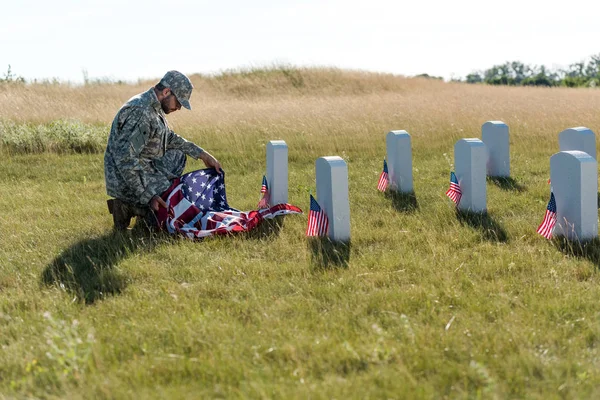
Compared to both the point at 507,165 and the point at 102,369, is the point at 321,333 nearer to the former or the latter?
the point at 102,369

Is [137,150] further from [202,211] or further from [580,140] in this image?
[580,140]

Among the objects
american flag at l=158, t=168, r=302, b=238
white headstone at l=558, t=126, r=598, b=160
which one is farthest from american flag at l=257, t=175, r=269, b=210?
white headstone at l=558, t=126, r=598, b=160

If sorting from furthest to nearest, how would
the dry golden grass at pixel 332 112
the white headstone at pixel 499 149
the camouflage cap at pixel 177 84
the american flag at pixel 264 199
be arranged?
the dry golden grass at pixel 332 112 → the white headstone at pixel 499 149 → the american flag at pixel 264 199 → the camouflage cap at pixel 177 84

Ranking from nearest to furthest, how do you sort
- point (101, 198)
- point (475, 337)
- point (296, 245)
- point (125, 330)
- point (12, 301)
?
point (475, 337), point (125, 330), point (12, 301), point (296, 245), point (101, 198)

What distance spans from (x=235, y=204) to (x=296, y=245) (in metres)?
2.62

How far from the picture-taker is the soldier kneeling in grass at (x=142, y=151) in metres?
7.32

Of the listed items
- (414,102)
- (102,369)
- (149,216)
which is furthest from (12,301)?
(414,102)

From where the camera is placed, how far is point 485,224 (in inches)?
299

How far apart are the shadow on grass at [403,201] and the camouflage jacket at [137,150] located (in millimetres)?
2877

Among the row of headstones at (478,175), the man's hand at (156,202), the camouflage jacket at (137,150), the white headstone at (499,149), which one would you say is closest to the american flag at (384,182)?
the row of headstones at (478,175)

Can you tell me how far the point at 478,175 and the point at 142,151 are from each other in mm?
3860

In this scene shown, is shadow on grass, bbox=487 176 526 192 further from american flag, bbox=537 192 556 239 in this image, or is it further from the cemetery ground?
american flag, bbox=537 192 556 239

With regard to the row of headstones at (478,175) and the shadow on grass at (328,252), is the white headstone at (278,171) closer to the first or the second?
the row of headstones at (478,175)

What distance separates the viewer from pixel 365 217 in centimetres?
817
